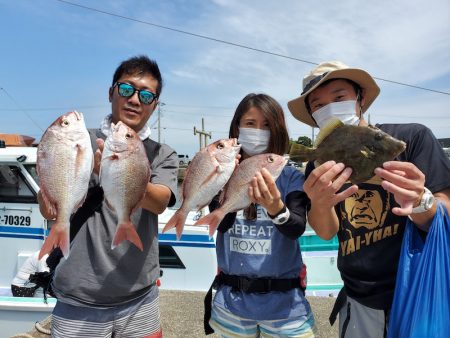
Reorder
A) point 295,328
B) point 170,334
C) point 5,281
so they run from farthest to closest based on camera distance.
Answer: point 5,281 < point 170,334 < point 295,328

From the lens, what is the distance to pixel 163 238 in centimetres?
732

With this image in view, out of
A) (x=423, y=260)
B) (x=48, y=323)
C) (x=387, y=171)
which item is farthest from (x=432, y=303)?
(x=48, y=323)

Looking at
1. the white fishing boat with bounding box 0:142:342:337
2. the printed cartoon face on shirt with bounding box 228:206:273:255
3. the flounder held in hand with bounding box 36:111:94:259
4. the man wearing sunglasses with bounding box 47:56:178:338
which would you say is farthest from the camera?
the white fishing boat with bounding box 0:142:342:337

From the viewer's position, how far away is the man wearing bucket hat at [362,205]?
2.12m

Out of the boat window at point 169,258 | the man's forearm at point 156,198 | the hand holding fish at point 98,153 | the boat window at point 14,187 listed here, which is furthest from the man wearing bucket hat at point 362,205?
the boat window at point 14,187

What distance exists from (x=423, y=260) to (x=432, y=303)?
0.75ft

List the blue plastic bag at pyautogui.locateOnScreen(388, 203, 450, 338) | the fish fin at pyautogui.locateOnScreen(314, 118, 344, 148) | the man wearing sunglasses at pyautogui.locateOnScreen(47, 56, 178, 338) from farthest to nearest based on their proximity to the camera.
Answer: the man wearing sunglasses at pyautogui.locateOnScreen(47, 56, 178, 338) → the fish fin at pyautogui.locateOnScreen(314, 118, 344, 148) → the blue plastic bag at pyautogui.locateOnScreen(388, 203, 450, 338)

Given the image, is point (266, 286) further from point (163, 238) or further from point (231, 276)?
point (163, 238)

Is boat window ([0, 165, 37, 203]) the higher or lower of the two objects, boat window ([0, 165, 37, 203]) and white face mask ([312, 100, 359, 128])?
the lower

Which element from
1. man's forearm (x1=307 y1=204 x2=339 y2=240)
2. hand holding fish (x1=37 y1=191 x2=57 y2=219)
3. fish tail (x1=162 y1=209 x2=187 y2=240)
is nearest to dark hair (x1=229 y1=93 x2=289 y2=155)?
man's forearm (x1=307 y1=204 x2=339 y2=240)

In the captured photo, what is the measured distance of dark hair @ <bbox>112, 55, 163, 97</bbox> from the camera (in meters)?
2.61

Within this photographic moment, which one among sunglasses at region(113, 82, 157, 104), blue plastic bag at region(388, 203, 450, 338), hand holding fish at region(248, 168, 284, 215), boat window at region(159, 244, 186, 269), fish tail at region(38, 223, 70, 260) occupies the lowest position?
boat window at region(159, 244, 186, 269)

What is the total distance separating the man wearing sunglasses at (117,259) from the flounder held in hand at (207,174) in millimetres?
277

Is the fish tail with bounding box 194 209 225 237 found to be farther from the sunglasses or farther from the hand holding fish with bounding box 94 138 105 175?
the sunglasses
